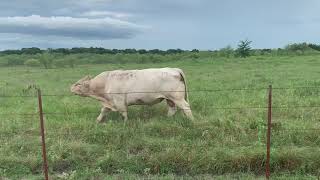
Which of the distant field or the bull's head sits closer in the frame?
the distant field

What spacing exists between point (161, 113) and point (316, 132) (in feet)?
12.7

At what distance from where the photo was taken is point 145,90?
→ 11062 millimetres

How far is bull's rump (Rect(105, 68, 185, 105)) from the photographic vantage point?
11062 millimetres

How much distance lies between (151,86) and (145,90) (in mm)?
166

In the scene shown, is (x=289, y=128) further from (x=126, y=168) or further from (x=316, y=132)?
(x=126, y=168)

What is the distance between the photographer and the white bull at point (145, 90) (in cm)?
1105

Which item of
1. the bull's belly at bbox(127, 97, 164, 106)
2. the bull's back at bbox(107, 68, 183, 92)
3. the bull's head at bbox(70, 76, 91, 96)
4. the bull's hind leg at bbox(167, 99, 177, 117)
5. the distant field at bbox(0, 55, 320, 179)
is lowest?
the distant field at bbox(0, 55, 320, 179)

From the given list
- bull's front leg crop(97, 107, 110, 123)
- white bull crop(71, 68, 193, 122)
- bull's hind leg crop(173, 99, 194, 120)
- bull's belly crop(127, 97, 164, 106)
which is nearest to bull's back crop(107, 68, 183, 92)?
white bull crop(71, 68, 193, 122)

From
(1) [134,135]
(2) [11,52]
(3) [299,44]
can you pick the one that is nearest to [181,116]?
(1) [134,135]

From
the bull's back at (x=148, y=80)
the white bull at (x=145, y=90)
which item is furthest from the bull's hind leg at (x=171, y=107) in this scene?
the bull's back at (x=148, y=80)

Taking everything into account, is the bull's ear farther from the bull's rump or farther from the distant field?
the bull's rump

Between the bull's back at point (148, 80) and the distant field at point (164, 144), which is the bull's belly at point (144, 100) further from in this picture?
the distant field at point (164, 144)

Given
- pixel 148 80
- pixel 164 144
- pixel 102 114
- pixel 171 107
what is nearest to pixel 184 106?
pixel 171 107

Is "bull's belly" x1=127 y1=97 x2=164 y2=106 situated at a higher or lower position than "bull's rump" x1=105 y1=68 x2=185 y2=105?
lower
